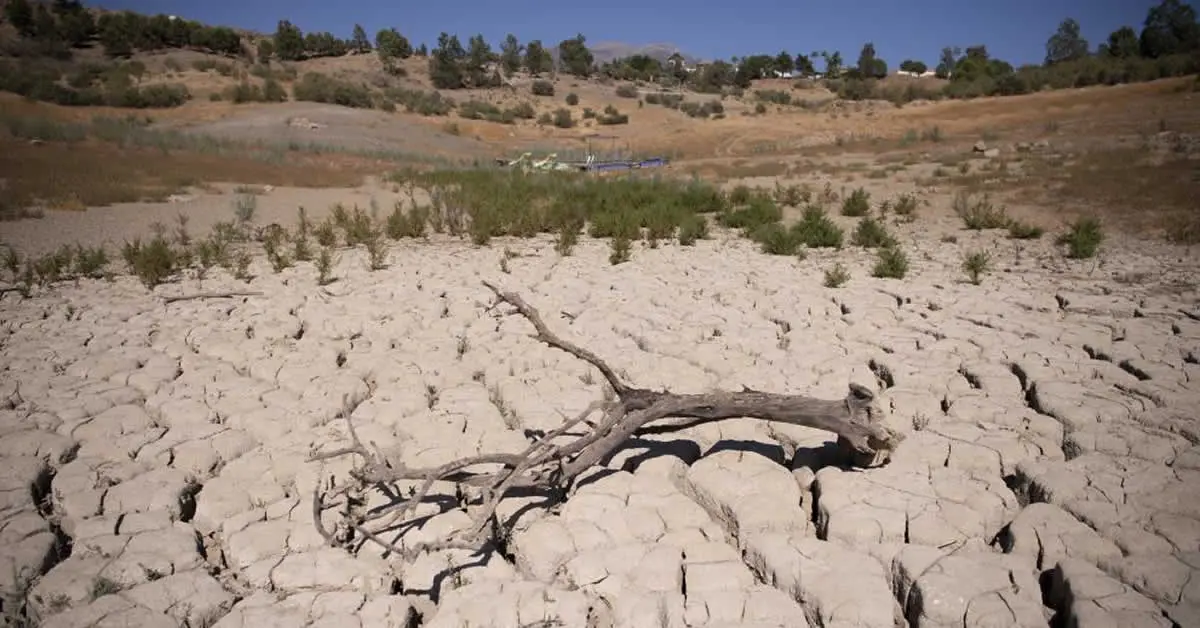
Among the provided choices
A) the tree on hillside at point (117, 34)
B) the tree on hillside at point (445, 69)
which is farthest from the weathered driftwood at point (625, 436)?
the tree on hillside at point (117, 34)

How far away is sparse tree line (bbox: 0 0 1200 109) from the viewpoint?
107 feet

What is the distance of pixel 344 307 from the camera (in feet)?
16.9

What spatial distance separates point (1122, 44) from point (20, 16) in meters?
69.1

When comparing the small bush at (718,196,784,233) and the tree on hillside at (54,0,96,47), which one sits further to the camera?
the tree on hillside at (54,0,96,47)

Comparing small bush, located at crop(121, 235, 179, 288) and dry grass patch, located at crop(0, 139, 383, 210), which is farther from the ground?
dry grass patch, located at crop(0, 139, 383, 210)

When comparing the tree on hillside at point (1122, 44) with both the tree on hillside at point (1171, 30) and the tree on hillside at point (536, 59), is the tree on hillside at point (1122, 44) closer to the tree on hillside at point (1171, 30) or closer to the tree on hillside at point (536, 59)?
the tree on hillside at point (1171, 30)

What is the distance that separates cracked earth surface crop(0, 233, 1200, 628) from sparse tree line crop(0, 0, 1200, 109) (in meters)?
32.4

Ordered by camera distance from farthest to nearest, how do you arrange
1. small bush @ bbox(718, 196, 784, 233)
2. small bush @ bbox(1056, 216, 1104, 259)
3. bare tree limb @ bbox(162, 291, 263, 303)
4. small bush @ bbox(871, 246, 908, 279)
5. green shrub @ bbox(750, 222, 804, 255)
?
small bush @ bbox(718, 196, 784, 233) < green shrub @ bbox(750, 222, 804, 255) < small bush @ bbox(1056, 216, 1104, 259) < small bush @ bbox(871, 246, 908, 279) < bare tree limb @ bbox(162, 291, 263, 303)

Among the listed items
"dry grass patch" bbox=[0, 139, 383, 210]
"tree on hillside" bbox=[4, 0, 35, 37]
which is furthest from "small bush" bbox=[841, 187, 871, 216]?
"tree on hillside" bbox=[4, 0, 35, 37]

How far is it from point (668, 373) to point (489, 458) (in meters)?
1.84

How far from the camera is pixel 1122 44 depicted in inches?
1604

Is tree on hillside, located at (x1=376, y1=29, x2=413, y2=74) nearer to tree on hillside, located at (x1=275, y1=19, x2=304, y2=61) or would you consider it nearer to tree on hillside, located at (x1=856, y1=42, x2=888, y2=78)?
tree on hillside, located at (x1=275, y1=19, x2=304, y2=61)

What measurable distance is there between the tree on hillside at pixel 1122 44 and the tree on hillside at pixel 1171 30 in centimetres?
160

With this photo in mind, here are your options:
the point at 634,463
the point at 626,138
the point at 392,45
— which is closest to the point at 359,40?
the point at 392,45
